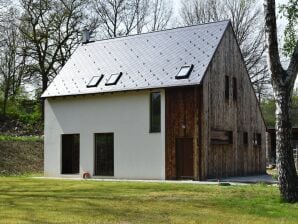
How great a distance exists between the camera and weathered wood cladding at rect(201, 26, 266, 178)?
71.7ft

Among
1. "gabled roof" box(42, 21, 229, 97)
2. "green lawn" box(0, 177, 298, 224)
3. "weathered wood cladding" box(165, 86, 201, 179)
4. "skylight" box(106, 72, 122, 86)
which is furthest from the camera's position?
"skylight" box(106, 72, 122, 86)

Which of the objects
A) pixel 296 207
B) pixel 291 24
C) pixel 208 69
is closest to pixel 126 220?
pixel 296 207

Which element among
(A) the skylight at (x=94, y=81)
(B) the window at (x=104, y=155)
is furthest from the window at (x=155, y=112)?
(A) the skylight at (x=94, y=81)

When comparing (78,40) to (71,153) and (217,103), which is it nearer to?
(71,153)

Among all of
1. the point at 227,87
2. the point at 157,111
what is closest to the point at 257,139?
the point at 227,87

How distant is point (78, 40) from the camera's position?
3828 cm

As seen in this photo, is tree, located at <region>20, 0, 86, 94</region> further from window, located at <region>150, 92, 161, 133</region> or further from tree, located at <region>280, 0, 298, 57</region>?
tree, located at <region>280, 0, 298, 57</region>

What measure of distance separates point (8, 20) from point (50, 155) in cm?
860

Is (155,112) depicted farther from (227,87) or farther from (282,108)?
(282,108)

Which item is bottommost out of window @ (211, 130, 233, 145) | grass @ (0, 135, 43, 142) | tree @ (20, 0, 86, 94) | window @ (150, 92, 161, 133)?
window @ (211, 130, 233, 145)

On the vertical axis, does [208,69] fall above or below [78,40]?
below

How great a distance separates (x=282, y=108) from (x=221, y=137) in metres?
11.0

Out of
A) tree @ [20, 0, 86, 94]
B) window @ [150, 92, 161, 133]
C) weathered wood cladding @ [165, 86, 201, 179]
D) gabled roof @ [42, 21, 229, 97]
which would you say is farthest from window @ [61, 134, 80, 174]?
tree @ [20, 0, 86, 94]

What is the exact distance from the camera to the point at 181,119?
21656 millimetres
